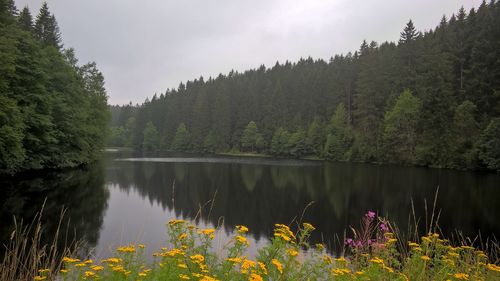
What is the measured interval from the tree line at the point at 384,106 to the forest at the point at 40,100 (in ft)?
119

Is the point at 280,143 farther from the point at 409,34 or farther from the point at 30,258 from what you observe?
the point at 30,258

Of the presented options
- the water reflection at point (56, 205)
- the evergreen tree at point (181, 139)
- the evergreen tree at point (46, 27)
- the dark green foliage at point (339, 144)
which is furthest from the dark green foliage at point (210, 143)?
the water reflection at point (56, 205)

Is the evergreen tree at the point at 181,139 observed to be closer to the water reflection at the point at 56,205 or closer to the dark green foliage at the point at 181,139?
the dark green foliage at the point at 181,139

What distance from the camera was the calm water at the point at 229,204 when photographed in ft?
45.0

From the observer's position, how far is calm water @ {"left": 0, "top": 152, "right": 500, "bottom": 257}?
1371cm

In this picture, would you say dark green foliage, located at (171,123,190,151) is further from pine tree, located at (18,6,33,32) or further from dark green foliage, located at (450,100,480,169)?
dark green foliage, located at (450,100,480,169)

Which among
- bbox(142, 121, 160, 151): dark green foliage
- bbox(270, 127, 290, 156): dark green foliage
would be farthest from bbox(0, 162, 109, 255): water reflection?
bbox(142, 121, 160, 151): dark green foliage

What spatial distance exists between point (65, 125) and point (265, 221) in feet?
72.9

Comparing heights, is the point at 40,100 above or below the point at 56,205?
above

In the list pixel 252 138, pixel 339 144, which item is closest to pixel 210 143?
pixel 252 138

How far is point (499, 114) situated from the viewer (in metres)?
42.6

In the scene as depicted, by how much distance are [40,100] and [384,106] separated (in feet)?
159

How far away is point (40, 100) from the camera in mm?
24969

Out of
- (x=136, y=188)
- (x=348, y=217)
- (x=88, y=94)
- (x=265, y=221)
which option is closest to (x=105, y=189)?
(x=136, y=188)
